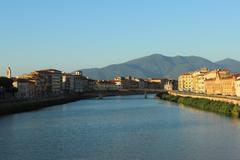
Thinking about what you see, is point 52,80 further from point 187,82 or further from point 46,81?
point 187,82

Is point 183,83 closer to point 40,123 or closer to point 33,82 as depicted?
point 33,82

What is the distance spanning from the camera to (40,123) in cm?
5094

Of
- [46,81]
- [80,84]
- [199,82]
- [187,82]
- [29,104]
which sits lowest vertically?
[29,104]

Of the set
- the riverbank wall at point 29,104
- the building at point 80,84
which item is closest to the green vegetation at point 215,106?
the riverbank wall at point 29,104

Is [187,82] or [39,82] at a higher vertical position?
[39,82]

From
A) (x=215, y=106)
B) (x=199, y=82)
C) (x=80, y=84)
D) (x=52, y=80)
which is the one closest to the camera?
(x=215, y=106)

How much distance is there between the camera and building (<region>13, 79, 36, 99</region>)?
10981cm

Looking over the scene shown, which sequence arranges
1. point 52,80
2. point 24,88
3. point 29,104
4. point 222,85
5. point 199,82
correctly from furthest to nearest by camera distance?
point 52,80 < point 199,82 < point 24,88 < point 222,85 < point 29,104

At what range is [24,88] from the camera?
11550 cm

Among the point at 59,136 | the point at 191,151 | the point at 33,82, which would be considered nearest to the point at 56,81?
the point at 33,82

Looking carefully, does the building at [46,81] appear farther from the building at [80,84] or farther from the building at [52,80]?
the building at [80,84]

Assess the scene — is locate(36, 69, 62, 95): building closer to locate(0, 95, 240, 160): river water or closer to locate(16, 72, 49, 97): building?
locate(16, 72, 49, 97): building

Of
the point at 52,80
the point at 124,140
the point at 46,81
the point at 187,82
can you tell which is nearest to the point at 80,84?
the point at 52,80

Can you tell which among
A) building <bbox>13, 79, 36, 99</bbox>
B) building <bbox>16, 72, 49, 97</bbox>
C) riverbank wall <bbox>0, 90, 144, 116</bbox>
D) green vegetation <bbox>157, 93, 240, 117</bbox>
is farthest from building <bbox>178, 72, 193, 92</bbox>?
green vegetation <bbox>157, 93, 240, 117</bbox>
